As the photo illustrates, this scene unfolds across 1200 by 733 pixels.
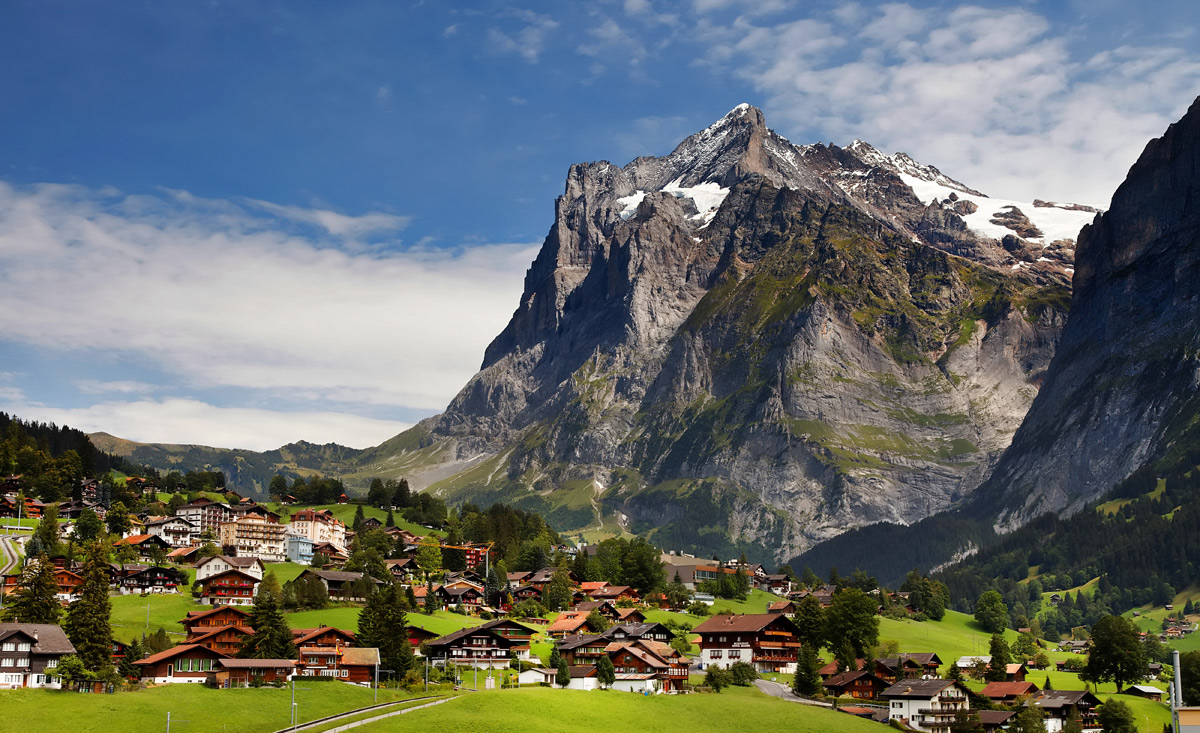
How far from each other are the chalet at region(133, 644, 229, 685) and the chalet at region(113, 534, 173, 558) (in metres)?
63.0

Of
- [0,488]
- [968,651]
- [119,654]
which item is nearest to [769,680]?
[968,651]

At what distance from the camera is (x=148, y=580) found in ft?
495

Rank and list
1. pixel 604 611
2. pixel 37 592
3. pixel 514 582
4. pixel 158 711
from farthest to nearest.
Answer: pixel 514 582 < pixel 604 611 < pixel 37 592 < pixel 158 711

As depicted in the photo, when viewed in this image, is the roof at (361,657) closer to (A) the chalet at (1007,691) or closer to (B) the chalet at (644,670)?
(B) the chalet at (644,670)

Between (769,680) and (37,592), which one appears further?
(769,680)

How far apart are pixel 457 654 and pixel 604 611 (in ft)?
118

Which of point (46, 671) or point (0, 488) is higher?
point (0, 488)

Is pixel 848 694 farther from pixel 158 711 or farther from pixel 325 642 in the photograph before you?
pixel 158 711

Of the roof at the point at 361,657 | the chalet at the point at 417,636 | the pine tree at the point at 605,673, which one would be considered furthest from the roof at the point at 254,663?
the pine tree at the point at 605,673

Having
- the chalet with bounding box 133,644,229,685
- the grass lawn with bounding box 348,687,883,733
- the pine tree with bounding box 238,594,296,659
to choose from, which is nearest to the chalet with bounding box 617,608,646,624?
the grass lawn with bounding box 348,687,883,733

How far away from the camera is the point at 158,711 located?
299 feet

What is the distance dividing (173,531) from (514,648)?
292 ft

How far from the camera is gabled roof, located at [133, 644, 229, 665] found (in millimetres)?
105500

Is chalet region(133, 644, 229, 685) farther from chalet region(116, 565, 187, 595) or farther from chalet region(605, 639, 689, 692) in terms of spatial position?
chalet region(116, 565, 187, 595)
